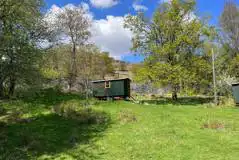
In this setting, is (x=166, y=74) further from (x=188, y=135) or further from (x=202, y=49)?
(x=188, y=135)

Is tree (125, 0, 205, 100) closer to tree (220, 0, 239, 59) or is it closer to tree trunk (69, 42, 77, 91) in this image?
tree trunk (69, 42, 77, 91)

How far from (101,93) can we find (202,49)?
12.4m

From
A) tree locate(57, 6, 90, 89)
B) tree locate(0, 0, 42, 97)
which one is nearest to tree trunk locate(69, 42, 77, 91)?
tree locate(57, 6, 90, 89)

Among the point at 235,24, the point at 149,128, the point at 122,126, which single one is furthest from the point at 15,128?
the point at 235,24

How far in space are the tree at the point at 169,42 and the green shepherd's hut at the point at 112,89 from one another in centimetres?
285

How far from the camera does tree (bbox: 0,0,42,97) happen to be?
15242 mm

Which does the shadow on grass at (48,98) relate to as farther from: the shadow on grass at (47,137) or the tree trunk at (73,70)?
the tree trunk at (73,70)

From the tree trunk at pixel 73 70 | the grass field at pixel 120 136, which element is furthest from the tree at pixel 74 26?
the grass field at pixel 120 136

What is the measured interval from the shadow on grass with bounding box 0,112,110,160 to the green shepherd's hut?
564 inches

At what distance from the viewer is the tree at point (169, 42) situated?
3189 cm

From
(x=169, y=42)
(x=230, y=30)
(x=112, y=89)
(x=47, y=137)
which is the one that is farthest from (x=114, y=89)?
(x=230, y=30)

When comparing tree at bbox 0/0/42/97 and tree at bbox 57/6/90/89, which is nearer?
tree at bbox 0/0/42/97

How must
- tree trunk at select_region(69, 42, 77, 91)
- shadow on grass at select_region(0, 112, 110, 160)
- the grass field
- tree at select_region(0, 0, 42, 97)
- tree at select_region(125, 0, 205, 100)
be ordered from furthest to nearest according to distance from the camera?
tree trunk at select_region(69, 42, 77, 91), tree at select_region(125, 0, 205, 100), tree at select_region(0, 0, 42, 97), shadow on grass at select_region(0, 112, 110, 160), the grass field

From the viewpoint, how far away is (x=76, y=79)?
4534 centimetres
